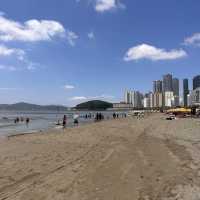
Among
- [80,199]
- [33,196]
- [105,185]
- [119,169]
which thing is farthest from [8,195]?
[119,169]

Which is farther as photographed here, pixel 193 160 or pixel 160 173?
pixel 193 160

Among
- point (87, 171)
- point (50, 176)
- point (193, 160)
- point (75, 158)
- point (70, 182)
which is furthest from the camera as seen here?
point (75, 158)

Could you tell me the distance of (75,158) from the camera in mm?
12516

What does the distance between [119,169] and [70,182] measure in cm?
217

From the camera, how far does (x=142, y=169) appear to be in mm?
9773

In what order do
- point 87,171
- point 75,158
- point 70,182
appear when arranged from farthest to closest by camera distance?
point 75,158
point 87,171
point 70,182

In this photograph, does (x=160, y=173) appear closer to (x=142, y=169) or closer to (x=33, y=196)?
(x=142, y=169)

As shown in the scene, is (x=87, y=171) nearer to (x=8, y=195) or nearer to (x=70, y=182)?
(x=70, y=182)

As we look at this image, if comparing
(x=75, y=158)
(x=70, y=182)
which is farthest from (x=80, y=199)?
(x=75, y=158)

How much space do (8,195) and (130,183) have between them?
2905 mm

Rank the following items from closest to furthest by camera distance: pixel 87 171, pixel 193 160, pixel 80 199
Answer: pixel 80 199, pixel 87 171, pixel 193 160

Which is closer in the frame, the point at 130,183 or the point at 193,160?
the point at 130,183

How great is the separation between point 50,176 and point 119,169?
2.16 meters

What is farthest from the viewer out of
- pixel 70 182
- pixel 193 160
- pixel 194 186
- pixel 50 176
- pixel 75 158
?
pixel 75 158
